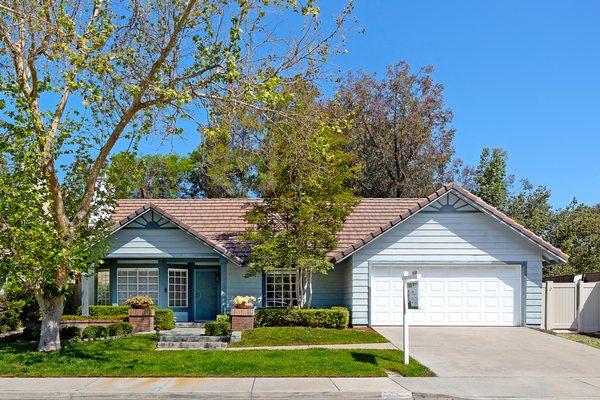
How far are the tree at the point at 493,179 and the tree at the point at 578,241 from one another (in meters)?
3.81

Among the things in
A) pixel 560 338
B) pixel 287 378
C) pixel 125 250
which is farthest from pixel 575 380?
pixel 125 250

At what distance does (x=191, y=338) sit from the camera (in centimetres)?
1762

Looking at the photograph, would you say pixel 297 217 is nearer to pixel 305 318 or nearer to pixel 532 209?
pixel 305 318

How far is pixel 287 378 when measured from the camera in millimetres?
11742

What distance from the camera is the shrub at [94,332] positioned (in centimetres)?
1761

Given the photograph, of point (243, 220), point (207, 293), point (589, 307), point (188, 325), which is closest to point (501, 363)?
point (589, 307)

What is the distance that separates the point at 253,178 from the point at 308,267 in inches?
789

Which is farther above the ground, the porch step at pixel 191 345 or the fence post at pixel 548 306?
the fence post at pixel 548 306

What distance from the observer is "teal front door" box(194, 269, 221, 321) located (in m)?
23.2

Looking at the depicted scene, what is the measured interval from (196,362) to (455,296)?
10709 millimetres

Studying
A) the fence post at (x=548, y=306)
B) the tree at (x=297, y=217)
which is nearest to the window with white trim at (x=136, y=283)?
the tree at (x=297, y=217)

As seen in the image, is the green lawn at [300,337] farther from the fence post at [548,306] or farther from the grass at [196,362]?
the fence post at [548,306]

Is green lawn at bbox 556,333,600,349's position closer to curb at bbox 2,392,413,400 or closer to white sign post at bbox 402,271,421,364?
white sign post at bbox 402,271,421,364

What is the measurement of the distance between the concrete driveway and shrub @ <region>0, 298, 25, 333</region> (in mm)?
11724
